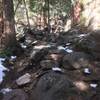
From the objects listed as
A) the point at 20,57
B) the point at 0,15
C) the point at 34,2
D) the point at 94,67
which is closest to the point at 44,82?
the point at 94,67

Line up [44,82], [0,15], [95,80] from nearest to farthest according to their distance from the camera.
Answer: [44,82] → [95,80] → [0,15]

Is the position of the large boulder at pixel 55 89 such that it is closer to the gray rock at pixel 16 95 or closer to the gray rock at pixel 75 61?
the gray rock at pixel 16 95

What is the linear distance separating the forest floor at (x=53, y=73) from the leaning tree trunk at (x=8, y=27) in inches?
18.9

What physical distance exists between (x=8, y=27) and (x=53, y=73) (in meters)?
4.59

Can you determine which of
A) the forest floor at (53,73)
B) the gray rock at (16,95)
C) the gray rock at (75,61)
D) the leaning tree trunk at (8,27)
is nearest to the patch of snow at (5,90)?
the forest floor at (53,73)

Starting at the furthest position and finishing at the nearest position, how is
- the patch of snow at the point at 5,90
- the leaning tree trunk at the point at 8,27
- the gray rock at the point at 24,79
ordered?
the leaning tree trunk at the point at 8,27
the gray rock at the point at 24,79
the patch of snow at the point at 5,90

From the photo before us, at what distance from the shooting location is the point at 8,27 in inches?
455

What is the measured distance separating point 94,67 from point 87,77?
2.27ft

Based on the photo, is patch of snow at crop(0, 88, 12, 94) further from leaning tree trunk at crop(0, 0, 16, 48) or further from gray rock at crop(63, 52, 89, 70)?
leaning tree trunk at crop(0, 0, 16, 48)

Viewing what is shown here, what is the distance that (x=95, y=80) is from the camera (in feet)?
25.9

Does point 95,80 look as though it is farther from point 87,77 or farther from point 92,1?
point 92,1

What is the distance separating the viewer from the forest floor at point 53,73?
6.94 meters

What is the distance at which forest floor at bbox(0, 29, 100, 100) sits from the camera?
694 centimetres

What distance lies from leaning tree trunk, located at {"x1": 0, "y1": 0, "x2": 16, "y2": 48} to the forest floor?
0.48 metres
